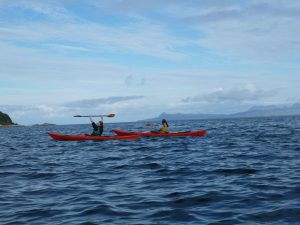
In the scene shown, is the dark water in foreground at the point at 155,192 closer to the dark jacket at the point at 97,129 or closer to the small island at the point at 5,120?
the dark jacket at the point at 97,129

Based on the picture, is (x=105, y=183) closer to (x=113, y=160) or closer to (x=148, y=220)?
(x=148, y=220)

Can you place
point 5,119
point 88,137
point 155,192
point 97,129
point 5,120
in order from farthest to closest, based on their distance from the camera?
1. point 5,119
2. point 5,120
3. point 88,137
4. point 97,129
5. point 155,192

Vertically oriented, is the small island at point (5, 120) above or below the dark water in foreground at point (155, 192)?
above

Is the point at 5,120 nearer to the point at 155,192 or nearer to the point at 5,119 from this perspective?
the point at 5,119

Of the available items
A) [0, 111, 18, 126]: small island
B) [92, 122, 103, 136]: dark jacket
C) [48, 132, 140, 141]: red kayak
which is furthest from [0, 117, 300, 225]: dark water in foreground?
[0, 111, 18, 126]: small island

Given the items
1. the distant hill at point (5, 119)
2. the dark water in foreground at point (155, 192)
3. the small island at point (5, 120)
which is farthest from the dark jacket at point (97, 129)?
the distant hill at point (5, 119)

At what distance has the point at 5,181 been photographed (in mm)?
14703

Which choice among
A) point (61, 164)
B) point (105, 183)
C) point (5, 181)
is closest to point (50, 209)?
point (105, 183)

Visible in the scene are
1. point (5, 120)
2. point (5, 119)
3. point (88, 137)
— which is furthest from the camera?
point (5, 119)

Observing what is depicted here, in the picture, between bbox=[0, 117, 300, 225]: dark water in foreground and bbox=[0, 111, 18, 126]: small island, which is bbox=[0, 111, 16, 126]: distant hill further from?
bbox=[0, 117, 300, 225]: dark water in foreground

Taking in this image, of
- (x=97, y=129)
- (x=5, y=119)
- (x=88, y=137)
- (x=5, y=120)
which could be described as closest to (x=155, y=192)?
(x=97, y=129)

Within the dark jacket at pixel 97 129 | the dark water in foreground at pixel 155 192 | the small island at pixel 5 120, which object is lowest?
the dark water in foreground at pixel 155 192

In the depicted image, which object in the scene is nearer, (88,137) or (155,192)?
→ (155,192)

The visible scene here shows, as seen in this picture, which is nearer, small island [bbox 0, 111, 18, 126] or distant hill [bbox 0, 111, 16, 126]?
small island [bbox 0, 111, 18, 126]
